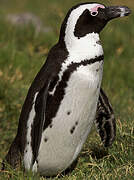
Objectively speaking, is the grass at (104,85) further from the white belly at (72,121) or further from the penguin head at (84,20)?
the penguin head at (84,20)

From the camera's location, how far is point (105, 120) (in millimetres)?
4832

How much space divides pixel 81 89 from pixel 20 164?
101 centimetres

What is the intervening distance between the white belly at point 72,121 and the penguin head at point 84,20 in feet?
1.04

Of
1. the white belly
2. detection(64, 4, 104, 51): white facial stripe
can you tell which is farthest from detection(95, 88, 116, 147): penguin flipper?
detection(64, 4, 104, 51): white facial stripe

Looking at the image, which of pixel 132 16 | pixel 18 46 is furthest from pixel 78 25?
pixel 132 16

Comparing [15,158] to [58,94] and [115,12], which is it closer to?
[58,94]

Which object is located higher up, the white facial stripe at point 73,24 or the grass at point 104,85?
the white facial stripe at point 73,24

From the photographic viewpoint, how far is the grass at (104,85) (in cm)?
439

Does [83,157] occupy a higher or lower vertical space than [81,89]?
lower

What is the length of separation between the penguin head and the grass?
1126 millimetres

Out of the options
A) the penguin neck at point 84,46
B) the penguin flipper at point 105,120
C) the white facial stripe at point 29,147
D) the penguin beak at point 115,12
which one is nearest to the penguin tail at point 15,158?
the white facial stripe at point 29,147

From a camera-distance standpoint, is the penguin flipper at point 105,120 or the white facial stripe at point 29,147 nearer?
the white facial stripe at point 29,147

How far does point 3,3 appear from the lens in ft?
47.7

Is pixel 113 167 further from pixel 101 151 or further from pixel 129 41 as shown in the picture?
pixel 129 41
